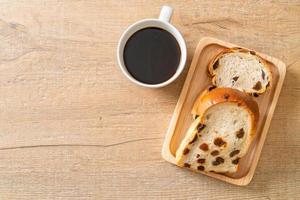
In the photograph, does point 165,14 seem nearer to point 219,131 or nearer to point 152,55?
point 152,55

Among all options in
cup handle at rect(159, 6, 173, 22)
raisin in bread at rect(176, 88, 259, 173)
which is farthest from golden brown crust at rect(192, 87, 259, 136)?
cup handle at rect(159, 6, 173, 22)

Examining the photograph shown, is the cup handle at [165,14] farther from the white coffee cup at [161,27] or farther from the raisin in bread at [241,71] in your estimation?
the raisin in bread at [241,71]

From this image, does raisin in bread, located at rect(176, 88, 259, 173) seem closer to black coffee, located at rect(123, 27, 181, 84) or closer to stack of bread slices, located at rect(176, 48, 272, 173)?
stack of bread slices, located at rect(176, 48, 272, 173)

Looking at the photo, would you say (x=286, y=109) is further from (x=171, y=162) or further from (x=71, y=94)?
(x=71, y=94)

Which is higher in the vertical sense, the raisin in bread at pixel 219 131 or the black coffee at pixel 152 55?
the black coffee at pixel 152 55

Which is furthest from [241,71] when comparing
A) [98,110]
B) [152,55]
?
[98,110]

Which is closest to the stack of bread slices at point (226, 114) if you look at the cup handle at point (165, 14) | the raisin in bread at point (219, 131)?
the raisin in bread at point (219, 131)
